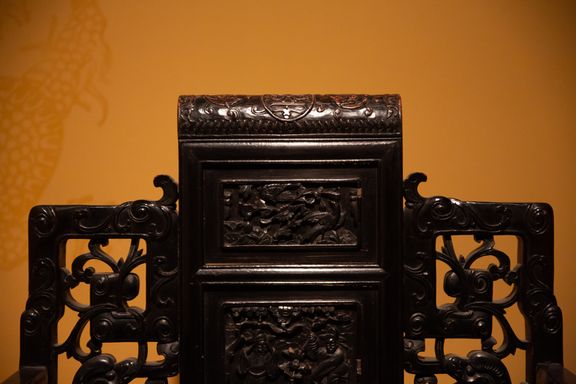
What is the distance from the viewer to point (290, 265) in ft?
4.29

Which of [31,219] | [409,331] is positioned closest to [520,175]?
[409,331]

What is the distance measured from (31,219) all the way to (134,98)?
1.87 ft

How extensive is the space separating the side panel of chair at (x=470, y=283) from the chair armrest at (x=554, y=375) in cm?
1

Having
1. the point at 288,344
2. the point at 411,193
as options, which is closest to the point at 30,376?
the point at 288,344

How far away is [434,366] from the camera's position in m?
1.33

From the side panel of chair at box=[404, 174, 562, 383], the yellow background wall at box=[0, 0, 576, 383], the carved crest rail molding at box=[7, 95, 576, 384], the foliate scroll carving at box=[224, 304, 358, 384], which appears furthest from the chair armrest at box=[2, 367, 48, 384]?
the side panel of chair at box=[404, 174, 562, 383]

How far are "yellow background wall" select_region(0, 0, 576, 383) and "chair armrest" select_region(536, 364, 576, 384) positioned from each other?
0.57 meters

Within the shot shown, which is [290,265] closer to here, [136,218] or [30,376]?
[136,218]

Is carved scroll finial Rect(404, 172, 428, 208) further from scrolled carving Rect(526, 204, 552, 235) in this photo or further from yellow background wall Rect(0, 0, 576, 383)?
yellow background wall Rect(0, 0, 576, 383)

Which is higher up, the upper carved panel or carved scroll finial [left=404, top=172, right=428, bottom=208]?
the upper carved panel

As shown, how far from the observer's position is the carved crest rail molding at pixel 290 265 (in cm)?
129

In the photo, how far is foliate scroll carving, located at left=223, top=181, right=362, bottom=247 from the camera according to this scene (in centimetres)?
130

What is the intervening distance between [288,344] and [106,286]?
1.38 ft

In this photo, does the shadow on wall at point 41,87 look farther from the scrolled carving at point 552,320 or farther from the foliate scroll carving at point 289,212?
the scrolled carving at point 552,320
